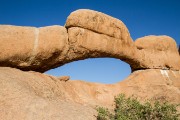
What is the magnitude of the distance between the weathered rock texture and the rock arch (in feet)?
2.42

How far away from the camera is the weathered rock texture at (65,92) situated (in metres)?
8.92

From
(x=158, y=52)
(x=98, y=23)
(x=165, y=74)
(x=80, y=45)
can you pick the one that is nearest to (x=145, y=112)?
(x=80, y=45)

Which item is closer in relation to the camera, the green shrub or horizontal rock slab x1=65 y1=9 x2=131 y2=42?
the green shrub

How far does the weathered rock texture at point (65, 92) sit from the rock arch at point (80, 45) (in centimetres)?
74

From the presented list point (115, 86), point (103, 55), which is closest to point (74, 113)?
point (103, 55)

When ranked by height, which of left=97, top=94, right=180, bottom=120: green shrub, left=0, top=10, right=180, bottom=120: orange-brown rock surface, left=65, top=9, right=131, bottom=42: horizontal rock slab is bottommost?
left=97, top=94, right=180, bottom=120: green shrub

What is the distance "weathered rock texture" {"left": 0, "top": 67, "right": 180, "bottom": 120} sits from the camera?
351 inches

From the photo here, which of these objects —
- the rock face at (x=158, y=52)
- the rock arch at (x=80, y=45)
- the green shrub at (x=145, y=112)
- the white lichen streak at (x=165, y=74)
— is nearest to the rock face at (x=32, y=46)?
the rock arch at (x=80, y=45)

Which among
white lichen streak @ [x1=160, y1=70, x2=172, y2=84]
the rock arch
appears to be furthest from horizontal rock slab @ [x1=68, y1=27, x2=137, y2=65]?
white lichen streak @ [x1=160, y1=70, x2=172, y2=84]

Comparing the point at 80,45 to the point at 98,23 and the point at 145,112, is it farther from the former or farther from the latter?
the point at 145,112

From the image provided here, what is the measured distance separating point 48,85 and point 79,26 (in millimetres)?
4209

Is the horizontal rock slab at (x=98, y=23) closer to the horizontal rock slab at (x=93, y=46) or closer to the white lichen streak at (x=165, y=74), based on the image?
the horizontal rock slab at (x=93, y=46)

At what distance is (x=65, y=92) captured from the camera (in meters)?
14.2

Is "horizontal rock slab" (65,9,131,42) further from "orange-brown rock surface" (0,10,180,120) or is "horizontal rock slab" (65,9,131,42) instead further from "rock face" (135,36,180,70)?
"rock face" (135,36,180,70)
